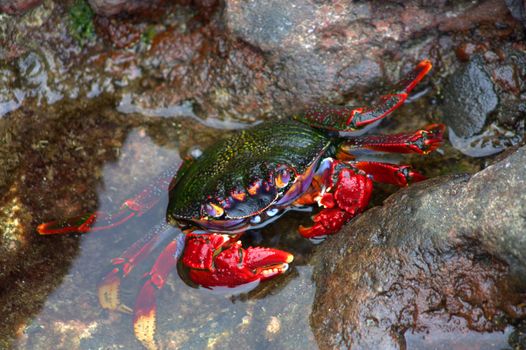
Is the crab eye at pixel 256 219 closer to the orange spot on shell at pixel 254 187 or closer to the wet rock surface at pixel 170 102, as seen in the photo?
the wet rock surface at pixel 170 102

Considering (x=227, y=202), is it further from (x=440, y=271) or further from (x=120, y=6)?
(x=120, y=6)

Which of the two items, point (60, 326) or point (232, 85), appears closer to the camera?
point (60, 326)

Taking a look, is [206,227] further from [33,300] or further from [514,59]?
[514,59]

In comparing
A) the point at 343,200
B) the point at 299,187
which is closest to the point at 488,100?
the point at 343,200

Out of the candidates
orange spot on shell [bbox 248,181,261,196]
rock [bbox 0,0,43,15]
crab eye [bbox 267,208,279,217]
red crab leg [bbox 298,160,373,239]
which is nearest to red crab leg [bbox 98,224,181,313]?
crab eye [bbox 267,208,279,217]

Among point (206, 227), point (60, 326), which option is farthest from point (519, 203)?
point (60, 326)

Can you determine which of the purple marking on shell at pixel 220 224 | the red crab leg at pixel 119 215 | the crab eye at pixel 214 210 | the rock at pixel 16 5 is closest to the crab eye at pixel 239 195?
the crab eye at pixel 214 210

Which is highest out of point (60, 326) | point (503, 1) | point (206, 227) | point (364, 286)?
point (503, 1)
